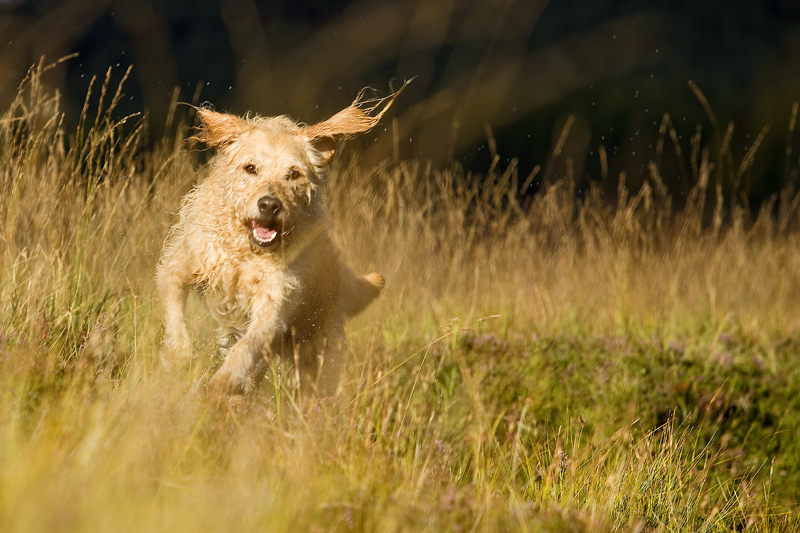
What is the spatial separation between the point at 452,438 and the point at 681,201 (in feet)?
44.8

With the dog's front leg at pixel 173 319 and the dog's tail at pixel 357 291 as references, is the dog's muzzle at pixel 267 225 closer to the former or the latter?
the dog's front leg at pixel 173 319

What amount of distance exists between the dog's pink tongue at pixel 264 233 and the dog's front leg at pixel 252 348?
274 mm

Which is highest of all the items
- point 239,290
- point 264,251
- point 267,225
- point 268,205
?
point 268,205

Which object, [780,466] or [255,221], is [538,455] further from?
[780,466]

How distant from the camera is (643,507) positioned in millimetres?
3666

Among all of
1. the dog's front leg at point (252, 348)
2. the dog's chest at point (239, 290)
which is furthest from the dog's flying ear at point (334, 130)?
the dog's front leg at point (252, 348)

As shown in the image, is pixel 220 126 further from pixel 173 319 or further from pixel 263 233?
pixel 173 319

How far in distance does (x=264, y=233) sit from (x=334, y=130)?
2.12 feet

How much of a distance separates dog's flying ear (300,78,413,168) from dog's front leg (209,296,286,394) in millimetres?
779

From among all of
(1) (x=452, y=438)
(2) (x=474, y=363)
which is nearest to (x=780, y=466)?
(2) (x=474, y=363)

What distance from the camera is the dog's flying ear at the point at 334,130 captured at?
14.5ft

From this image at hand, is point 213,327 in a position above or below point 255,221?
below

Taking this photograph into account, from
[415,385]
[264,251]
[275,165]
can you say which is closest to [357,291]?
[264,251]

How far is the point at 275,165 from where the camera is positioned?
4.27 m
